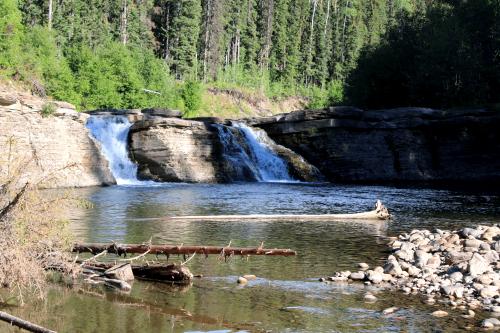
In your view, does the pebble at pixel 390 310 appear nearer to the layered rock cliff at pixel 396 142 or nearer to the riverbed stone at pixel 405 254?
the riverbed stone at pixel 405 254

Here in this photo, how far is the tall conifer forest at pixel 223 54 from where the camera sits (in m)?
50.3

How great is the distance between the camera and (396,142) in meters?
45.6

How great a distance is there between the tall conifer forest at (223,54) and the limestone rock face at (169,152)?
1119 cm

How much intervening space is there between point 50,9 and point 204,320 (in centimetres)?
5740

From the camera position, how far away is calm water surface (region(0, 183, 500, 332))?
977cm

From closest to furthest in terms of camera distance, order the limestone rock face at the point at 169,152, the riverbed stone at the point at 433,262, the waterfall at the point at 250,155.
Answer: the riverbed stone at the point at 433,262 < the limestone rock face at the point at 169,152 < the waterfall at the point at 250,155

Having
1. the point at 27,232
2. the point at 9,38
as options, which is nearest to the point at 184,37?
the point at 9,38

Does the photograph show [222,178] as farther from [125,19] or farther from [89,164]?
[125,19]

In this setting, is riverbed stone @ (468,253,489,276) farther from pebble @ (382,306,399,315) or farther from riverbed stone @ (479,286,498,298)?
pebble @ (382,306,399,315)

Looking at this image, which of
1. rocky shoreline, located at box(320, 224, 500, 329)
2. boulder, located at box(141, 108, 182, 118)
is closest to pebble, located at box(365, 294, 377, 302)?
rocky shoreline, located at box(320, 224, 500, 329)

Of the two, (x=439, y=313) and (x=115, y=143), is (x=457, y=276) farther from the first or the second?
(x=115, y=143)

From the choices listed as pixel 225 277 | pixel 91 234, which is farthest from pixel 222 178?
pixel 225 277

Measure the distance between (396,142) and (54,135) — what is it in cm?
2411

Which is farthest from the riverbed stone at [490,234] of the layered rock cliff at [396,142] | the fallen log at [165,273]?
the layered rock cliff at [396,142]
